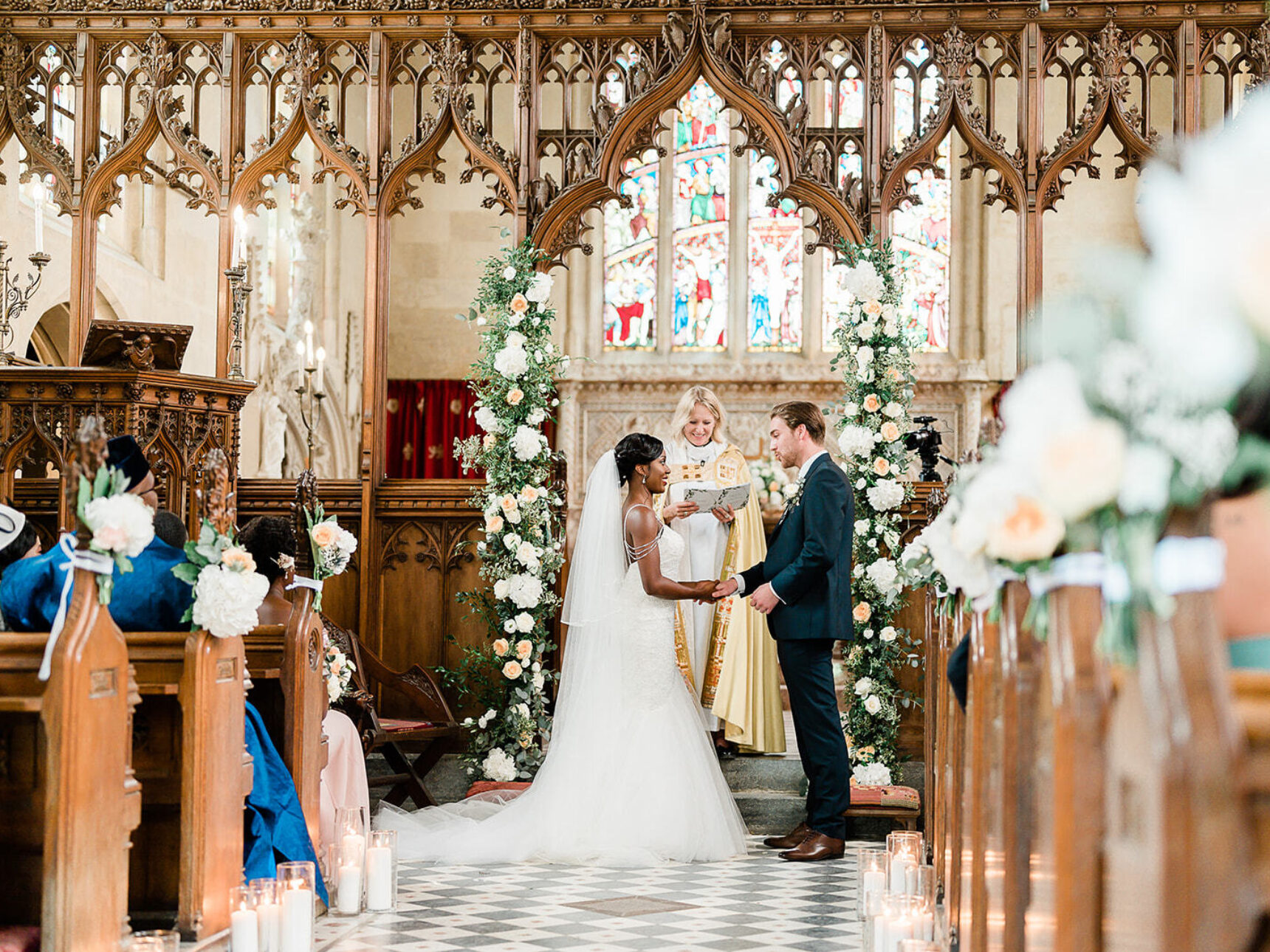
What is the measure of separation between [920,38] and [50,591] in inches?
243

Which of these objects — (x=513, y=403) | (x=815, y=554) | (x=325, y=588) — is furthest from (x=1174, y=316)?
(x=325, y=588)

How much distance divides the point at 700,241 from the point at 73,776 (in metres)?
12.3

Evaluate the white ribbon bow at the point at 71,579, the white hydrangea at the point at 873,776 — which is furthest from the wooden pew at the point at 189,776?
the white hydrangea at the point at 873,776

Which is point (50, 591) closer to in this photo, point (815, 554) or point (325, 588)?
point (815, 554)

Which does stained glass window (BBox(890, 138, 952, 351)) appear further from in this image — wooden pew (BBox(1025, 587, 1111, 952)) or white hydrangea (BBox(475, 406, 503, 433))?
wooden pew (BBox(1025, 587, 1111, 952))

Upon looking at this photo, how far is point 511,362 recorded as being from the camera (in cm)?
710

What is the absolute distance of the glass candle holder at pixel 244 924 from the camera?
395cm

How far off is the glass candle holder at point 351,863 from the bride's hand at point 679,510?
232 cm

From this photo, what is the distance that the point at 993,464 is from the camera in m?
2.33

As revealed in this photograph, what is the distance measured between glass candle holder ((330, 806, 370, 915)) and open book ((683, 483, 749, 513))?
7.60ft

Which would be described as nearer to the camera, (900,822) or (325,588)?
(900,822)

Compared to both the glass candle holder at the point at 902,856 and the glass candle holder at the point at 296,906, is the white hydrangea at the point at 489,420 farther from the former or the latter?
the glass candle holder at the point at 296,906

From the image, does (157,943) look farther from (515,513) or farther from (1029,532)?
(515,513)

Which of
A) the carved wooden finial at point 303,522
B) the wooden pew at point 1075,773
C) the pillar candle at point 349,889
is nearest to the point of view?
the wooden pew at point 1075,773
